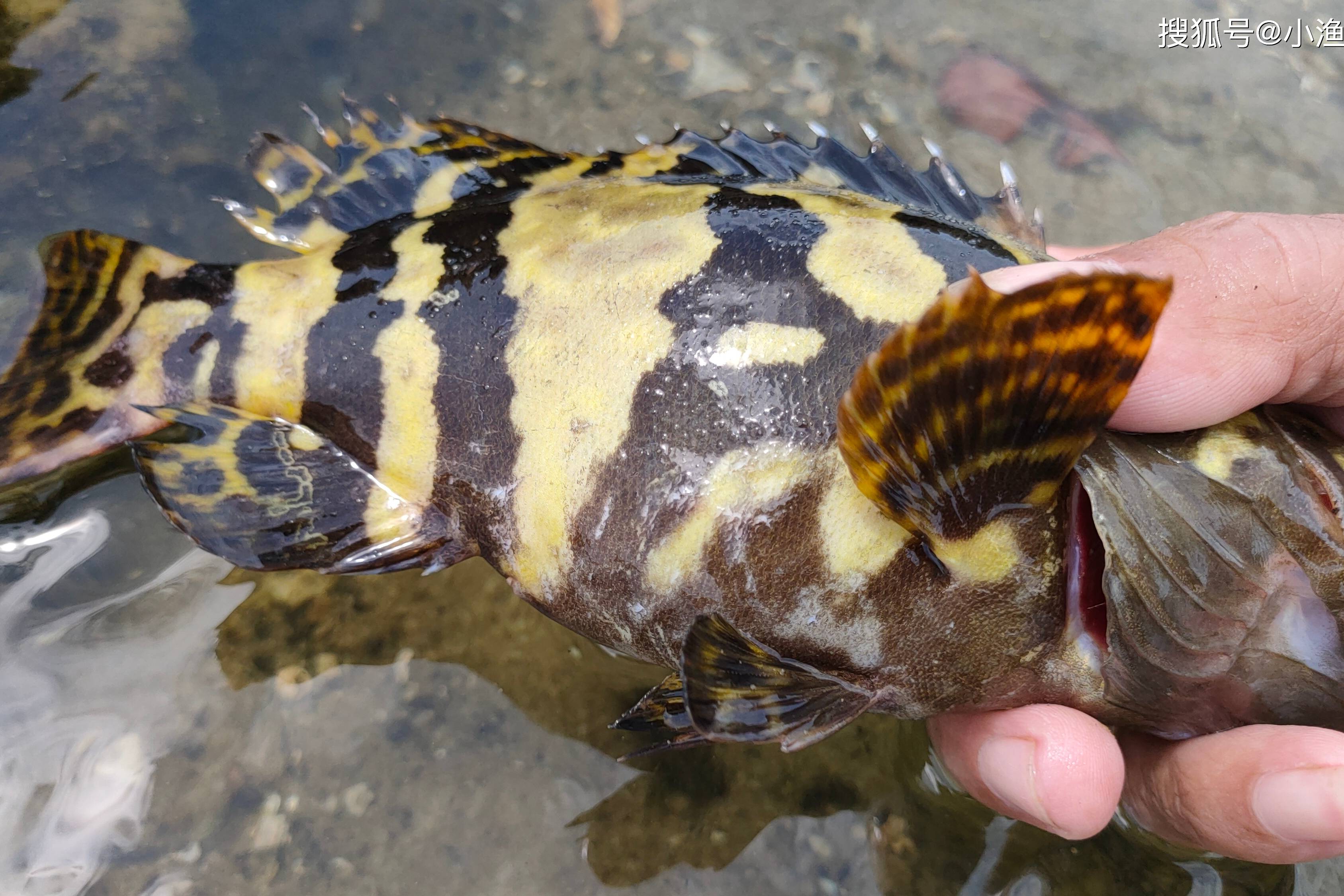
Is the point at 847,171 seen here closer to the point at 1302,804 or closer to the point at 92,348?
the point at 1302,804

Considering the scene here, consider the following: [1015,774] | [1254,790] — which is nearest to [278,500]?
[1015,774]

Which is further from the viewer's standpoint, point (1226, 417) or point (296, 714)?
point (296, 714)

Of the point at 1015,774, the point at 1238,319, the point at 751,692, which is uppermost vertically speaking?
the point at 1238,319

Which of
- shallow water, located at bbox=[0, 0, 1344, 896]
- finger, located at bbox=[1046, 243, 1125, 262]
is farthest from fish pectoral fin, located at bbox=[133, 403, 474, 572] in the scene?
finger, located at bbox=[1046, 243, 1125, 262]

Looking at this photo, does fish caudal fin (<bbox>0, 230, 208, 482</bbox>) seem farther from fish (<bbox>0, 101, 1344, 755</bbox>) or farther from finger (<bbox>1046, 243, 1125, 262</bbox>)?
finger (<bbox>1046, 243, 1125, 262</bbox>)

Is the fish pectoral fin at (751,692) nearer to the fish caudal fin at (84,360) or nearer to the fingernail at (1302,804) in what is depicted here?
the fingernail at (1302,804)

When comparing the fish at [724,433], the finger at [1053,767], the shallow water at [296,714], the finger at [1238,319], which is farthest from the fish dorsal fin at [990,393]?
the shallow water at [296,714]
